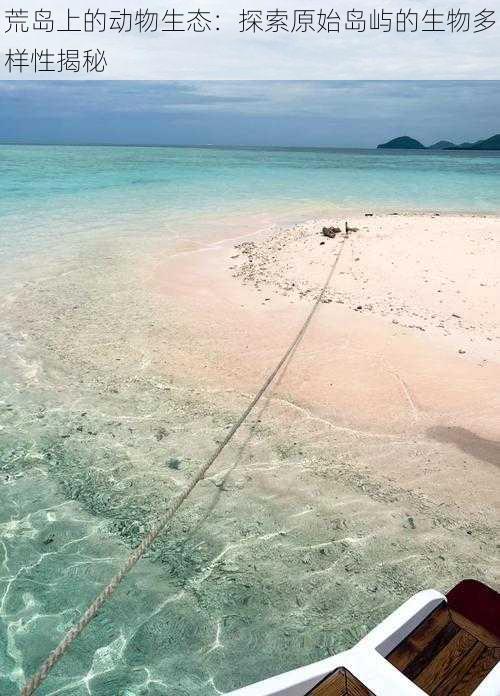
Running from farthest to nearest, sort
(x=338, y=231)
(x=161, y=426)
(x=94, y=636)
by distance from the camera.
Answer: (x=338, y=231)
(x=161, y=426)
(x=94, y=636)

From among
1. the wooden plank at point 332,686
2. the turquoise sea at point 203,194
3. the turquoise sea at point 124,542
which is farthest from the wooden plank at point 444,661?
the turquoise sea at point 203,194

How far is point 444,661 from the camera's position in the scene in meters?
3.68

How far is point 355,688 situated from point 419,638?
0.73 m

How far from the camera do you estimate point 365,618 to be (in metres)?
4.81

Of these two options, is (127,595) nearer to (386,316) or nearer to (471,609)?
(471,609)

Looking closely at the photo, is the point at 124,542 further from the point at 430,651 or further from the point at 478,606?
the point at 478,606

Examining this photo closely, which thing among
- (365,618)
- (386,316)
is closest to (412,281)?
(386,316)

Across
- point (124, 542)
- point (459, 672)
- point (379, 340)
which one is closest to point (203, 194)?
point (379, 340)

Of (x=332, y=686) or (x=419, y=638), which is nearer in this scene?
(x=332, y=686)

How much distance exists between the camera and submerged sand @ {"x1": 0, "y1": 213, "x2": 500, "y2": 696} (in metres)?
4.78

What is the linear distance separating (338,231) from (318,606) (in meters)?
15.0

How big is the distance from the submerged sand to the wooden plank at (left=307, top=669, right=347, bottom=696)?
1.25m

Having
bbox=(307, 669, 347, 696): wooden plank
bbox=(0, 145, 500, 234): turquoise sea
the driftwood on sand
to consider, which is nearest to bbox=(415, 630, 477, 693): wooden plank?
bbox=(307, 669, 347, 696): wooden plank

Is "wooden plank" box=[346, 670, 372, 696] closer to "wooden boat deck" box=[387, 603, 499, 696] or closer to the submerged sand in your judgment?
"wooden boat deck" box=[387, 603, 499, 696]
